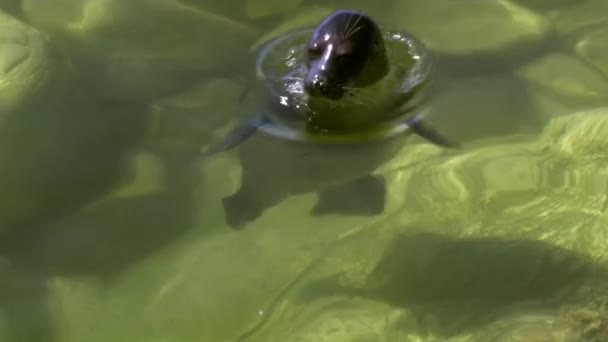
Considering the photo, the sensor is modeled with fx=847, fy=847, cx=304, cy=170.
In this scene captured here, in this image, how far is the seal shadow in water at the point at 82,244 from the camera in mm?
2863

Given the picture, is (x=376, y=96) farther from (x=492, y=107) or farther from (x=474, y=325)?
(x=474, y=325)

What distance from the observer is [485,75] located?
3742 mm

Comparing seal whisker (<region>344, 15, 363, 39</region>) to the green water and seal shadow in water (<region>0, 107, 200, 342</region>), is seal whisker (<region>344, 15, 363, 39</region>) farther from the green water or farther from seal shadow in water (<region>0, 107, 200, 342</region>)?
seal shadow in water (<region>0, 107, 200, 342</region>)

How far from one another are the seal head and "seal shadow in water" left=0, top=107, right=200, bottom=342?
699 millimetres

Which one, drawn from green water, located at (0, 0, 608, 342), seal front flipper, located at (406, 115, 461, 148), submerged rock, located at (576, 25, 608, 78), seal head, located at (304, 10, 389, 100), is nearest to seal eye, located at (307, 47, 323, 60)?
seal head, located at (304, 10, 389, 100)

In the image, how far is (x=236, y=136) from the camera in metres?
3.42

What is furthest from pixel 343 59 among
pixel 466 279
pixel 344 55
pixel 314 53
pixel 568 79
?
pixel 466 279

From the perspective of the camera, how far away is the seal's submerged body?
3221 millimetres

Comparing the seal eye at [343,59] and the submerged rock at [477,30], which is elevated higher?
the seal eye at [343,59]

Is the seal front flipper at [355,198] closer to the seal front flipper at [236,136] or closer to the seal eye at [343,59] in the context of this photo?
the seal front flipper at [236,136]

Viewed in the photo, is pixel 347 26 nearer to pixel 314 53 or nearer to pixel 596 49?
pixel 314 53

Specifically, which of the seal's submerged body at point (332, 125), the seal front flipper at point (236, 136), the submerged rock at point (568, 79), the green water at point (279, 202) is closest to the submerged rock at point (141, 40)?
the green water at point (279, 202)

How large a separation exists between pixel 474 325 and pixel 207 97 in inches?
61.6

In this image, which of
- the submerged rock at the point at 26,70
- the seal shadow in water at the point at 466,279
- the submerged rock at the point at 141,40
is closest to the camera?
the seal shadow in water at the point at 466,279
